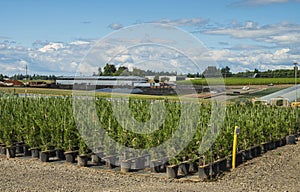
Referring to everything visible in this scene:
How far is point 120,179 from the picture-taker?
8781 millimetres

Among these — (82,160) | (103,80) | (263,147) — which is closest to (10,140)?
(82,160)

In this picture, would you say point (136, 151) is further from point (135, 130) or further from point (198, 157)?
point (198, 157)

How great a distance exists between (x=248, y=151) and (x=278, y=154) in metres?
1.28

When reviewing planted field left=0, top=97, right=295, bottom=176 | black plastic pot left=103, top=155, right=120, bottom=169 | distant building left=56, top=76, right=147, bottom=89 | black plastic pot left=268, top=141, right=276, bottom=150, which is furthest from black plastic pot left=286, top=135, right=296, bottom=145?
black plastic pot left=103, top=155, right=120, bottom=169

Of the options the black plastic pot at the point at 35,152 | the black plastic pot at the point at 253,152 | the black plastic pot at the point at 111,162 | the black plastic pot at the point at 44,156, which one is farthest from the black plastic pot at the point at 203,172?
the black plastic pot at the point at 35,152

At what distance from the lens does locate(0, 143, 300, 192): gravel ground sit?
8.04 metres

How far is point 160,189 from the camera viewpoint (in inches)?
311

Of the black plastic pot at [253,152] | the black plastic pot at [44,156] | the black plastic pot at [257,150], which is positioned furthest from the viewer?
the black plastic pot at [257,150]

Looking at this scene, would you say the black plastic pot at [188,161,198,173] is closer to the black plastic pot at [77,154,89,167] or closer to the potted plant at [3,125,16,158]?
the black plastic pot at [77,154,89,167]

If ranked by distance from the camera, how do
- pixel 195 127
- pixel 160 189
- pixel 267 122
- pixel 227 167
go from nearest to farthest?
pixel 160 189
pixel 227 167
pixel 195 127
pixel 267 122

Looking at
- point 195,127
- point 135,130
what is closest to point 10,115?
point 135,130

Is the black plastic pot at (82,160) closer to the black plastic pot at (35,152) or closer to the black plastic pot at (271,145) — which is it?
the black plastic pot at (35,152)

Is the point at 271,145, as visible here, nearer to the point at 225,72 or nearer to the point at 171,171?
the point at 171,171

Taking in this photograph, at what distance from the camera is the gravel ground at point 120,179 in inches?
316
